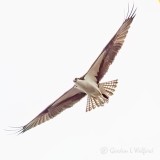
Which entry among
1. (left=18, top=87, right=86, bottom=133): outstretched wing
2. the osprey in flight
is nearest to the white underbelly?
the osprey in flight

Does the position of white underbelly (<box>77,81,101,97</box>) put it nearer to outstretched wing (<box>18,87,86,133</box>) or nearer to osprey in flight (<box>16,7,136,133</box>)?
osprey in flight (<box>16,7,136,133</box>)

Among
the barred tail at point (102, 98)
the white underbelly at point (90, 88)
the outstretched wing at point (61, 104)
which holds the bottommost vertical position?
the barred tail at point (102, 98)

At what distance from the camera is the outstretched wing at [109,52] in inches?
330

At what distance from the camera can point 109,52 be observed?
8.38 m

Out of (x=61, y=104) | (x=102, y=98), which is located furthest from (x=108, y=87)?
(x=61, y=104)

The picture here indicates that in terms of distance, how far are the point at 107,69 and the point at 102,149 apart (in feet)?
2.97

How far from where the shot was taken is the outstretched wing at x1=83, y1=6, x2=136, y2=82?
8.38 m

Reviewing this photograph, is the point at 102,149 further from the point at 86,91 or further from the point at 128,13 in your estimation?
the point at 128,13

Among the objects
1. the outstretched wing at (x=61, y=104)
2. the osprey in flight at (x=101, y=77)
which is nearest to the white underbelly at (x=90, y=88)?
the osprey in flight at (x=101, y=77)

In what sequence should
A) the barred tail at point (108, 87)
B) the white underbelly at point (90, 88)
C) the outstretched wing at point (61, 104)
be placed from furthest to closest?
the outstretched wing at point (61, 104) < the white underbelly at point (90, 88) < the barred tail at point (108, 87)

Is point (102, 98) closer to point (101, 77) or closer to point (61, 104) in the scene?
point (101, 77)

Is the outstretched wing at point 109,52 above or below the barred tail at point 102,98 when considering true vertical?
above

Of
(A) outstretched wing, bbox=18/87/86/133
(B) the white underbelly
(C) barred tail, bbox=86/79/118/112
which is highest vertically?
(A) outstretched wing, bbox=18/87/86/133

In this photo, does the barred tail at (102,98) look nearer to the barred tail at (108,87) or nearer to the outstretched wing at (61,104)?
the barred tail at (108,87)
